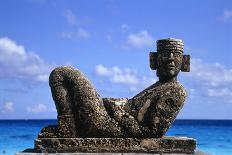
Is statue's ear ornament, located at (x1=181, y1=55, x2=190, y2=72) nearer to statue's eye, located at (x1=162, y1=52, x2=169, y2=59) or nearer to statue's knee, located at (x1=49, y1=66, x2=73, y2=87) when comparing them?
statue's eye, located at (x1=162, y1=52, x2=169, y2=59)

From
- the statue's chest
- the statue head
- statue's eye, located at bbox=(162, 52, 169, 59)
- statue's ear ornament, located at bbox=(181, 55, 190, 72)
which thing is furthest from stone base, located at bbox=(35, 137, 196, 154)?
statue's eye, located at bbox=(162, 52, 169, 59)

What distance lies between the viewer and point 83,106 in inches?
400

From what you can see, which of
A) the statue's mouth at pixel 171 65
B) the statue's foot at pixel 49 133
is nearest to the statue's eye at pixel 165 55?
the statue's mouth at pixel 171 65

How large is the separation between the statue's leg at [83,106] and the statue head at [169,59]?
46.0 inches

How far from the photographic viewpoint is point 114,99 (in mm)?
10492

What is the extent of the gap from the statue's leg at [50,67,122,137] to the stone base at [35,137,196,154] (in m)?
0.19

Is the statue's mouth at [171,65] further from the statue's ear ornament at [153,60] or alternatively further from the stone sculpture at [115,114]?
the statue's ear ornament at [153,60]

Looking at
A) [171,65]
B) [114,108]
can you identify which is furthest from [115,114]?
[171,65]

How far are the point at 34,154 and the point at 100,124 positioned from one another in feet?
3.91

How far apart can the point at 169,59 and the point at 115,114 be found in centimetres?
130

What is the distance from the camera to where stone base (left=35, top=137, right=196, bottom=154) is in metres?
10.0

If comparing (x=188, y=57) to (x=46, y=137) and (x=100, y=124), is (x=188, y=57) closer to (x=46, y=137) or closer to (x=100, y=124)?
(x=100, y=124)

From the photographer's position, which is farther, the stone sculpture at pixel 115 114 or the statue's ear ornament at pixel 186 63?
the statue's ear ornament at pixel 186 63

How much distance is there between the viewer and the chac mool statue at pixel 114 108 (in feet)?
33.3
